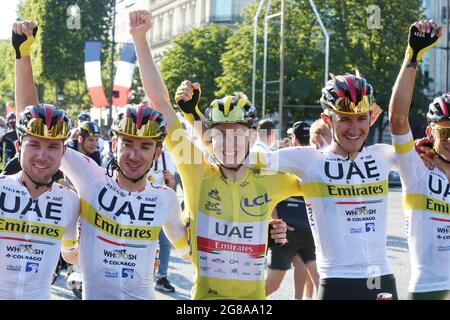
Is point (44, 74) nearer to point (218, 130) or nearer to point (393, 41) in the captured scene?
point (393, 41)

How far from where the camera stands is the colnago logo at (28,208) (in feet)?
15.0

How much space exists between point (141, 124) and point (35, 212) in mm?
877

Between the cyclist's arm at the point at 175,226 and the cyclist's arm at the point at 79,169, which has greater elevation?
the cyclist's arm at the point at 79,169

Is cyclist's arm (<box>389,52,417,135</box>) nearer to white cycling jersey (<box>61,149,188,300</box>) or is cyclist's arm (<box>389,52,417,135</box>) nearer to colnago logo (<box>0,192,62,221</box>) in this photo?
white cycling jersey (<box>61,149,188,300</box>)

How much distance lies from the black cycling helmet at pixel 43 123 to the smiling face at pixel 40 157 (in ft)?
0.13

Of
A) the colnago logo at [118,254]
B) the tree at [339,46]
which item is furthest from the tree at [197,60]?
the colnago logo at [118,254]

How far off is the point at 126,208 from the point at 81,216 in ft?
1.02

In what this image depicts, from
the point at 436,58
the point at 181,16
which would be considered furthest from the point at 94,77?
the point at 181,16

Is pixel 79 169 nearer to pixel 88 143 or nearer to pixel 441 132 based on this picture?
pixel 441 132

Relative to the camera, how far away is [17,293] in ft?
14.5

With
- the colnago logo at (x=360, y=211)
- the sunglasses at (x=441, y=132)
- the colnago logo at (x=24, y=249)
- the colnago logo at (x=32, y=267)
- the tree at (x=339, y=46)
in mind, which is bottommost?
the colnago logo at (x=32, y=267)

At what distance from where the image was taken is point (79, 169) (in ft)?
16.0

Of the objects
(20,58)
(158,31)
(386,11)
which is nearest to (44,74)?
(386,11)

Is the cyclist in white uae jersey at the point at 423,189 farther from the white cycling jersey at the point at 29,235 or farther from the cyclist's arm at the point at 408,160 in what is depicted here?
the white cycling jersey at the point at 29,235
